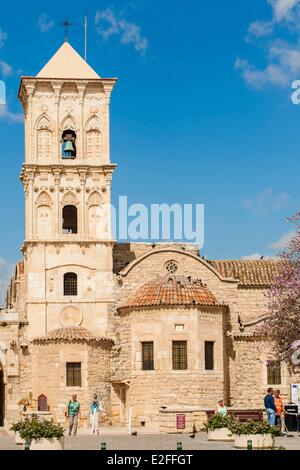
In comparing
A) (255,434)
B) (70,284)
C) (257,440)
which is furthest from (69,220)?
(257,440)

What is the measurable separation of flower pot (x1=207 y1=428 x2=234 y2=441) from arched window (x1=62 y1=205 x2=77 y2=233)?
79.6 feet

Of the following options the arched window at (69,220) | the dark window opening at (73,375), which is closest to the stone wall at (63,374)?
the dark window opening at (73,375)

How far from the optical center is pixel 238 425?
107ft

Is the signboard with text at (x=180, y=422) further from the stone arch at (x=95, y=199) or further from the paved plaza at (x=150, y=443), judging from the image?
the stone arch at (x=95, y=199)

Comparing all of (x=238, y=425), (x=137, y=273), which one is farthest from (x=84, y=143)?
(x=238, y=425)

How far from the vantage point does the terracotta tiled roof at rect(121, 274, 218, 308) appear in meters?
54.4

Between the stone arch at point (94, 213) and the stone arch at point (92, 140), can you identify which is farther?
the stone arch at point (92, 140)

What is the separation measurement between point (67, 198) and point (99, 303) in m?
5.85

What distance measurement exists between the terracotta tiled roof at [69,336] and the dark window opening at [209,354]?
17.0ft

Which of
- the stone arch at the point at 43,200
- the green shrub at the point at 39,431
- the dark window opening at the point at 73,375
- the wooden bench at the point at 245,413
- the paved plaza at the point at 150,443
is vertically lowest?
the paved plaza at the point at 150,443

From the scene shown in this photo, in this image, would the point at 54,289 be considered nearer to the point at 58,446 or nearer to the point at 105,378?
the point at 105,378

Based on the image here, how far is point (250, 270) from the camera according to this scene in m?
61.1

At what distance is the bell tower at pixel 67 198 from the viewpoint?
186ft
